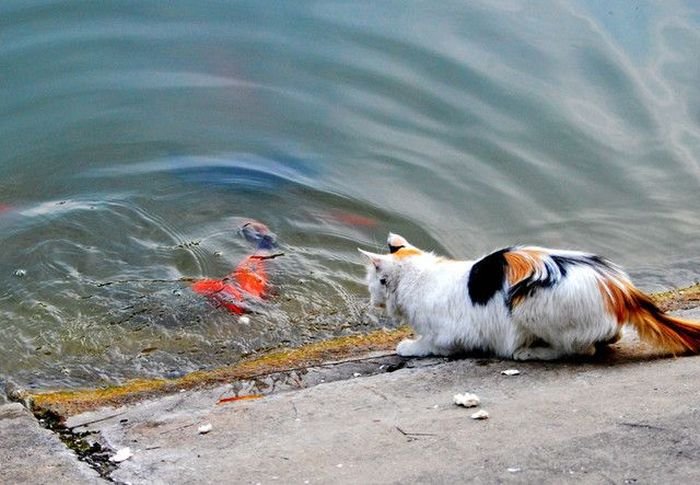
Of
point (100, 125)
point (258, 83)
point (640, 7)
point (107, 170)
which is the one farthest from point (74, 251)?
point (640, 7)

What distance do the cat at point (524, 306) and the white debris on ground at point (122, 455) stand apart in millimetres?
2195

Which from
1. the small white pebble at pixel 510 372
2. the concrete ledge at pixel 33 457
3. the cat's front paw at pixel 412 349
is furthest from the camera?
the cat's front paw at pixel 412 349

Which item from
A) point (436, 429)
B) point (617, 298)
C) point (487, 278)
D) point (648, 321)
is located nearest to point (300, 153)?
point (487, 278)

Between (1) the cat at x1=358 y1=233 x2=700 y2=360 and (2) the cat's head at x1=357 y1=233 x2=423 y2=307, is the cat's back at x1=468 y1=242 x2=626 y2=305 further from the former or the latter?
(2) the cat's head at x1=357 y1=233 x2=423 y2=307

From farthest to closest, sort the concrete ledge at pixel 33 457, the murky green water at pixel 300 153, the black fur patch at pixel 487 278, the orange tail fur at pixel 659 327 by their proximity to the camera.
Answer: the murky green water at pixel 300 153 → the black fur patch at pixel 487 278 → the orange tail fur at pixel 659 327 → the concrete ledge at pixel 33 457

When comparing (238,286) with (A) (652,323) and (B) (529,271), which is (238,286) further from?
(A) (652,323)

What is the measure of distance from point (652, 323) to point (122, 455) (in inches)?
113

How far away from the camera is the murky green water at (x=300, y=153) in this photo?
807 centimetres

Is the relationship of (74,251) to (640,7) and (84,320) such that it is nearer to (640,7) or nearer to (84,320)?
(84,320)

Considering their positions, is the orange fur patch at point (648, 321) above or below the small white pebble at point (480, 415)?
above

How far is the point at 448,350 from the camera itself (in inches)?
253

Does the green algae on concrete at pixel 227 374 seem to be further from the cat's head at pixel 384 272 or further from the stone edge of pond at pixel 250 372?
the cat's head at pixel 384 272

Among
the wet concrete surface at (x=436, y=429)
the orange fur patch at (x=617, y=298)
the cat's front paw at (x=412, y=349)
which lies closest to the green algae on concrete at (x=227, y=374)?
the wet concrete surface at (x=436, y=429)

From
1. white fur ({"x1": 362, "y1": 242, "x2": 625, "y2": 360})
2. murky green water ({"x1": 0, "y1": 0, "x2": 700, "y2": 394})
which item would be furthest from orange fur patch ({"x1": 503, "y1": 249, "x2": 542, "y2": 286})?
murky green water ({"x1": 0, "y1": 0, "x2": 700, "y2": 394})
